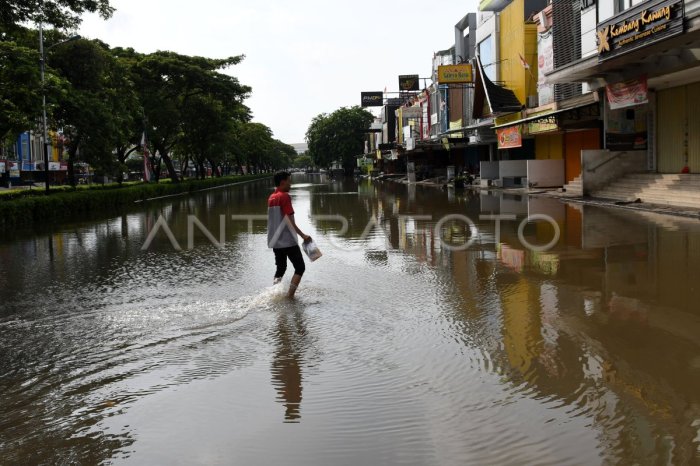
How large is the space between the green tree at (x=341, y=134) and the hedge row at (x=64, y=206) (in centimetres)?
6756

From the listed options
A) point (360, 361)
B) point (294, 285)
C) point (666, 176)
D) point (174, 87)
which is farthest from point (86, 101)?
point (360, 361)

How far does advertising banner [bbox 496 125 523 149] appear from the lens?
34.2 m

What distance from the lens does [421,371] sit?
5336 millimetres

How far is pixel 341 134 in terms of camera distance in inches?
4114

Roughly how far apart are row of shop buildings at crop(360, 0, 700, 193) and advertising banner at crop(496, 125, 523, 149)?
0.05 meters

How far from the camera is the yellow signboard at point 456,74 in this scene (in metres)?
39.7

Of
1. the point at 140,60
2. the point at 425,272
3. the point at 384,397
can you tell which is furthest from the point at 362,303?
the point at 140,60

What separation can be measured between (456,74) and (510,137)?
6.85m

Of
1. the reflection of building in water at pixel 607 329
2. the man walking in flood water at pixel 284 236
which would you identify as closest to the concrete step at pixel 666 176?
the reflection of building in water at pixel 607 329

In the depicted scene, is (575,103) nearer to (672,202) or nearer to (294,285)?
(672,202)

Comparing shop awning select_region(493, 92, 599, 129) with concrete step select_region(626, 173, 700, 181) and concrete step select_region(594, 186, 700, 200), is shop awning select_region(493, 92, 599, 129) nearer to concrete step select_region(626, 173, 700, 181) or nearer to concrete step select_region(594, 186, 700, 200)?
concrete step select_region(626, 173, 700, 181)

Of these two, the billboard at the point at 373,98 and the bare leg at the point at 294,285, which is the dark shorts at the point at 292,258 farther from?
the billboard at the point at 373,98

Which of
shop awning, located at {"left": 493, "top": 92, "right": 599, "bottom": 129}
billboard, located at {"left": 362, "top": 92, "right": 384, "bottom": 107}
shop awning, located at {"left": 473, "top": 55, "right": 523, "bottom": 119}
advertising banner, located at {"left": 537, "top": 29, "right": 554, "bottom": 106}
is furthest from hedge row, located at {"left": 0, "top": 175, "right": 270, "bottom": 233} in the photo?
billboard, located at {"left": 362, "top": 92, "right": 384, "bottom": 107}

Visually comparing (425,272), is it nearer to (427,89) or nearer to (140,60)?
(140,60)
